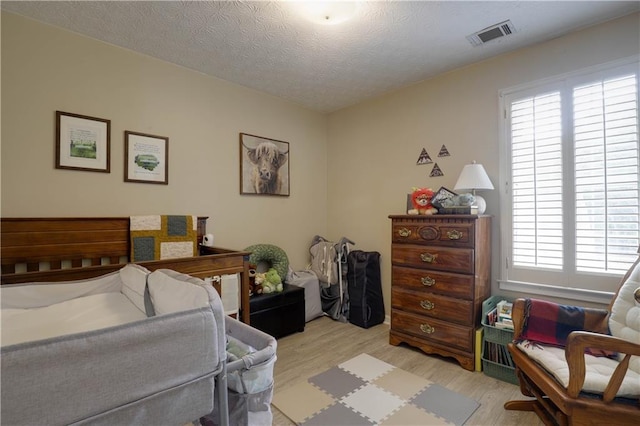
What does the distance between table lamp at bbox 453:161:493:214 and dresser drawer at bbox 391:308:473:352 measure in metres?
0.98

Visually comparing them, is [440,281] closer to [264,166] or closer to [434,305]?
[434,305]

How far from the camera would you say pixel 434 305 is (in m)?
2.53

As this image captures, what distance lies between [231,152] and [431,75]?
7.18 feet

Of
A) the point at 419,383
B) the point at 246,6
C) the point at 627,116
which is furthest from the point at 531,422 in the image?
the point at 246,6

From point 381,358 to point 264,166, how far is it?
2.29 m

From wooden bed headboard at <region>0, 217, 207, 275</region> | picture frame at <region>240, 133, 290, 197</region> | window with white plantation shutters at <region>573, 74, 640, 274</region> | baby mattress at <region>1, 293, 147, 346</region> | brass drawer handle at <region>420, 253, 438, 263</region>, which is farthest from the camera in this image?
picture frame at <region>240, 133, 290, 197</region>

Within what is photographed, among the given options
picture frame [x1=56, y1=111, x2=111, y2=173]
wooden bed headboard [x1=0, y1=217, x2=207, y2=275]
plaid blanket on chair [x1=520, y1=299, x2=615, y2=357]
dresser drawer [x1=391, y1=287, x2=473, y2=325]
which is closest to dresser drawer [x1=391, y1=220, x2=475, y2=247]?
dresser drawer [x1=391, y1=287, x2=473, y2=325]

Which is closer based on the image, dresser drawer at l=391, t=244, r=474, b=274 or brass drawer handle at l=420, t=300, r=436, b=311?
dresser drawer at l=391, t=244, r=474, b=274

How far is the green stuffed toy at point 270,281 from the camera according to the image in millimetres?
2977

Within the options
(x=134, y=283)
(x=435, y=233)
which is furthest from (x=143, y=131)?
(x=435, y=233)

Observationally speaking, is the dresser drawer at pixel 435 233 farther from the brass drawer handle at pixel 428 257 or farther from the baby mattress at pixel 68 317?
the baby mattress at pixel 68 317

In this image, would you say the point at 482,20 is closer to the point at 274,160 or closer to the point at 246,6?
the point at 246,6

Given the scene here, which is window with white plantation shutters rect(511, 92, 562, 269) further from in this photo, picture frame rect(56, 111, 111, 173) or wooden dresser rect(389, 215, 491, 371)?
picture frame rect(56, 111, 111, 173)

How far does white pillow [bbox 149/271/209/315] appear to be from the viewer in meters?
0.91
